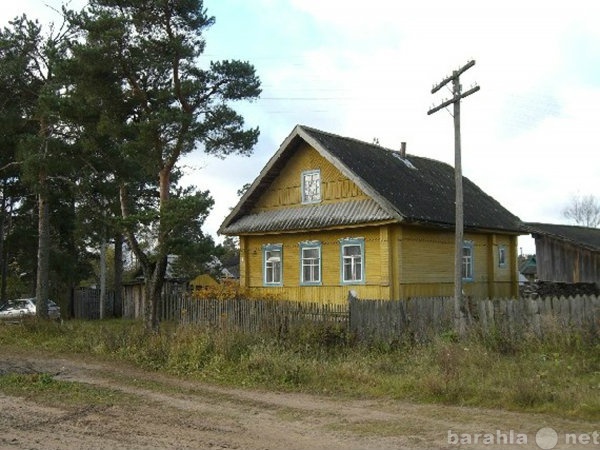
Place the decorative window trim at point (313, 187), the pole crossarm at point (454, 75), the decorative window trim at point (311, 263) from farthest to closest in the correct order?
the decorative window trim at point (313, 187) < the decorative window trim at point (311, 263) < the pole crossarm at point (454, 75)

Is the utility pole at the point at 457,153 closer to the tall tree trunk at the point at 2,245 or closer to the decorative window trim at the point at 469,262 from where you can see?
the decorative window trim at the point at 469,262

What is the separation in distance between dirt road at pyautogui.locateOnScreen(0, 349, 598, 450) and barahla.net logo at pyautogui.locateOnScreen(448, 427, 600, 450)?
2 cm

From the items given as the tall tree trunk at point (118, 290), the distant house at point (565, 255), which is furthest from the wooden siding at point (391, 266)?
the tall tree trunk at point (118, 290)

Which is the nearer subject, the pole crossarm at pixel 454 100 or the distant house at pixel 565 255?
the pole crossarm at pixel 454 100

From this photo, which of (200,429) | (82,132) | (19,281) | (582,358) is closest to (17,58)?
(82,132)

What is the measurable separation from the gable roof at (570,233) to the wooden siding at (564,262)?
22cm

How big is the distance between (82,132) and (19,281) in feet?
58.9

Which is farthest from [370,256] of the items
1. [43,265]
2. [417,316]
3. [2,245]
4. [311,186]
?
[2,245]

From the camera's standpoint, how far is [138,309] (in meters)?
30.4

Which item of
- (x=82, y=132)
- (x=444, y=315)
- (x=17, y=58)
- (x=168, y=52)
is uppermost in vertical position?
(x=17, y=58)

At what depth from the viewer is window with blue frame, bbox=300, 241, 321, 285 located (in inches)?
810

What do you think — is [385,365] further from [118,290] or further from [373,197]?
[118,290]

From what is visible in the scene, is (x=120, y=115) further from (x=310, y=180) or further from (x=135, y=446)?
(x=135, y=446)

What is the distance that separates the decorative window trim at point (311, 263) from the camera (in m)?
20.5
